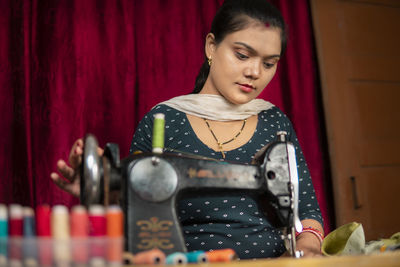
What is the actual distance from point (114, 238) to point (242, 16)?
0.94 meters

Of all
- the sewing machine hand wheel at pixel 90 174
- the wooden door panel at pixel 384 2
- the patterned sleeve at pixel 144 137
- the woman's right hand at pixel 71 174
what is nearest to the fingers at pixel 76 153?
the woman's right hand at pixel 71 174

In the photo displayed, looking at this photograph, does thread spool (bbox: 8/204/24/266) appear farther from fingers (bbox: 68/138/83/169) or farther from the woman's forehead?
the woman's forehead

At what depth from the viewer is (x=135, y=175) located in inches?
35.1

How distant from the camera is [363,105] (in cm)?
238

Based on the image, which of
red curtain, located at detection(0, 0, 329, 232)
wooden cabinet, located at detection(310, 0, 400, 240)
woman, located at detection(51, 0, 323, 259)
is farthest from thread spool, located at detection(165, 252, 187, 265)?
wooden cabinet, located at detection(310, 0, 400, 240)

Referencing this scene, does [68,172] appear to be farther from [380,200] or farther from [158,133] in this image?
[380,200]

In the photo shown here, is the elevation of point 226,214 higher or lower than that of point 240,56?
lower

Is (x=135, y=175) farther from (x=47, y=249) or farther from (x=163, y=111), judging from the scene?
(x=163, y=111)

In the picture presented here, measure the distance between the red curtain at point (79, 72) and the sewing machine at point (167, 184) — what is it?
3.24ft

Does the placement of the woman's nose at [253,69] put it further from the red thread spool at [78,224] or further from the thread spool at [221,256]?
the red thread spool at [78,224]

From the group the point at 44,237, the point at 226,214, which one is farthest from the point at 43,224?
the point at 226,214

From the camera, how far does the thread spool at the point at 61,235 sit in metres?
0.62

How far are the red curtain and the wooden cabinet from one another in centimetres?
19

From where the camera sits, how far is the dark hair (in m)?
1.41
